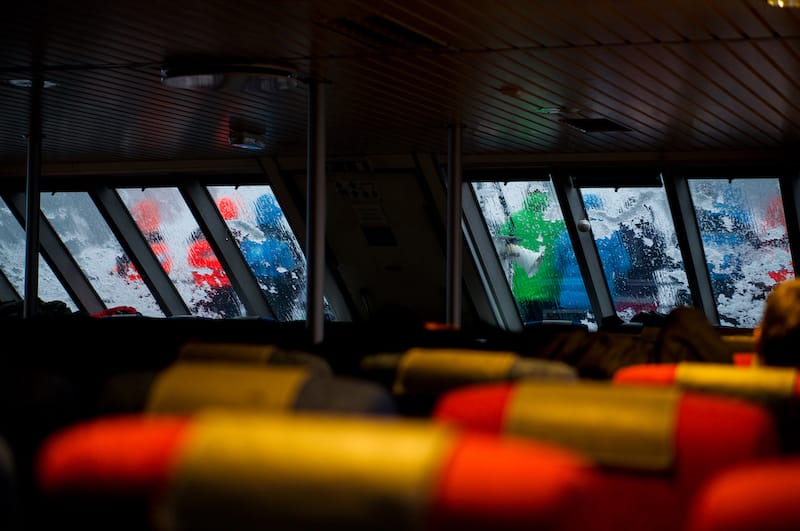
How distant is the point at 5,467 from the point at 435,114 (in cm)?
1059

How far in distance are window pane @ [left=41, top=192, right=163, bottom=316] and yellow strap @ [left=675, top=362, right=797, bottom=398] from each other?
17.6 metres

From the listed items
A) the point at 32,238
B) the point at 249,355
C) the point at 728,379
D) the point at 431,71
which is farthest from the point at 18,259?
the point at 728,379

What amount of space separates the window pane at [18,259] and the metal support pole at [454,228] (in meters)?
10.0

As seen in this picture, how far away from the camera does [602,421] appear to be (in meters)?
1.83

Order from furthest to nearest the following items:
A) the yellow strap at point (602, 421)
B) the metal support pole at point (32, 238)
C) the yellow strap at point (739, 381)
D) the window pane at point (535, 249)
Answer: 1. the window pane at point (535, 249)
2. the metal support pole at point (32, 238)
3. the yellow strap at point (739, 381)
4. the yellow strap at point (602, 421)

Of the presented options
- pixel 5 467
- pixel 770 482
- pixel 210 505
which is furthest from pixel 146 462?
pixel 770 482

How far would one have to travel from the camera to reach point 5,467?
5.10 feet

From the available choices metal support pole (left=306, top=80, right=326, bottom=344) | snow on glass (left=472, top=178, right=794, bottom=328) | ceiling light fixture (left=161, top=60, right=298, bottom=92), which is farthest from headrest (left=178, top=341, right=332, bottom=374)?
snow on glass (left=472, top=178, right=794, bottom=328)

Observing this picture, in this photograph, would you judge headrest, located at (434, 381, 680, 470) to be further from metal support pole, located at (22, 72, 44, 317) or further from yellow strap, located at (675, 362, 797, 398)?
metal support pole, located at (22, 72, 44, 317)

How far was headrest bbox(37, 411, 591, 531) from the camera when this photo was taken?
3.94 feet

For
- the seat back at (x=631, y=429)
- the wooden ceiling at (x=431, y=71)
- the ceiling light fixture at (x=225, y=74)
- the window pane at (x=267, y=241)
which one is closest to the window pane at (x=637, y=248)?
the wooden ceiling at (x=431, y=71)

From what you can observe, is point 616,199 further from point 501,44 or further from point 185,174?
point 501,44

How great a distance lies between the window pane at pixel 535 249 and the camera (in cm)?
1703

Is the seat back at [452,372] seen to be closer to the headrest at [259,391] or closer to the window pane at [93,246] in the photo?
the headrest at [259,391]
